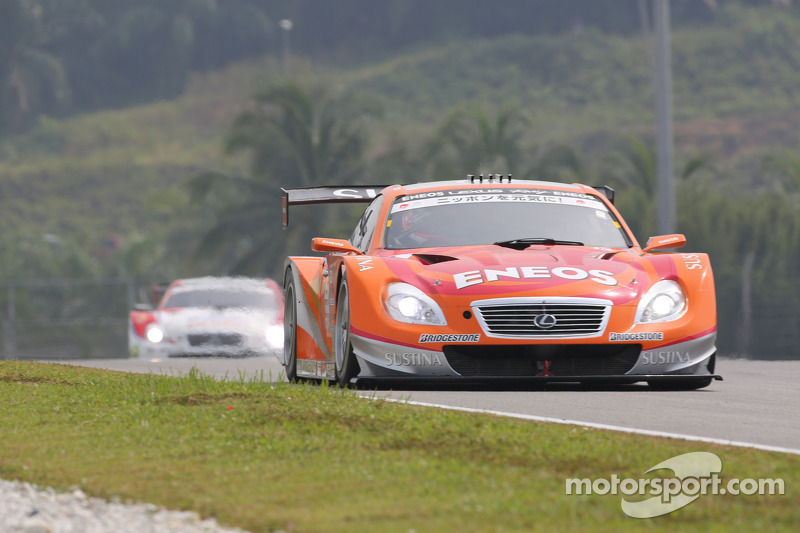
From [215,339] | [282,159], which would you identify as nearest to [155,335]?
[215,339]

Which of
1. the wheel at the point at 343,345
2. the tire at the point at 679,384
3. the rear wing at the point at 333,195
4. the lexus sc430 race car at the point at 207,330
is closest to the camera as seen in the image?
the wheel at the point at 343,345

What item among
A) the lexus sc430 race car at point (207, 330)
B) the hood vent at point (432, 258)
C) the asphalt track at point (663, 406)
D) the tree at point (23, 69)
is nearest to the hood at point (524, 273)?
the hood vent at point (432, 258)

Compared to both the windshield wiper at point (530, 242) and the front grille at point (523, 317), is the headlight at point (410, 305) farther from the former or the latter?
the windshield wiper at point (530, 242)

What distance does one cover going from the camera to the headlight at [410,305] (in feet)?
30.2

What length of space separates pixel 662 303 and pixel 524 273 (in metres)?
0.91

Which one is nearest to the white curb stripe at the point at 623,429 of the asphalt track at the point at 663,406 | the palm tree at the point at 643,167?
the asphalt track at the point at 663,406

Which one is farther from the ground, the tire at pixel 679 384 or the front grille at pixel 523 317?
the front grille at pixel 523 317

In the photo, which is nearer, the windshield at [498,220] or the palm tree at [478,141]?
the windshield at [498,220]

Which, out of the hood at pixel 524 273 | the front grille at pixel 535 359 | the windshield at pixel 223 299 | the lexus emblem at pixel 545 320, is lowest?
the windshield at pixel 223 299

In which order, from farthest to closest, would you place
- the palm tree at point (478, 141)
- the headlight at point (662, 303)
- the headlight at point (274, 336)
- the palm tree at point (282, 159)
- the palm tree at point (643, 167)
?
the palm tree at point (282, 159), the palm tree at point (478, 141), the palm tree at point (643, 167), the headlight at point (274, 336), the headlight at point (662, 303)

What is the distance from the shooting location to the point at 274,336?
20.2 metres

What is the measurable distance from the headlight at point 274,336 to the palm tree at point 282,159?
20843 millimetres

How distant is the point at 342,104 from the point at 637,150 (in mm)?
8555

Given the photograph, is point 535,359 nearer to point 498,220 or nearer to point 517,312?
point 517,312
